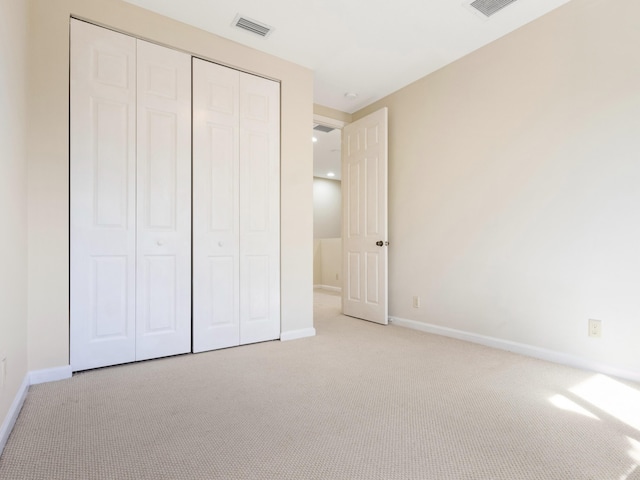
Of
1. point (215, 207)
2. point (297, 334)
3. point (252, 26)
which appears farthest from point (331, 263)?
point (252, 26)

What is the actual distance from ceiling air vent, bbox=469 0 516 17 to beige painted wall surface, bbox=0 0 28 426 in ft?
9.41

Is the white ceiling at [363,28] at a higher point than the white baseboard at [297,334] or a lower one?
higher

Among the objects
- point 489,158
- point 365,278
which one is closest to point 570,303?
point 489,158

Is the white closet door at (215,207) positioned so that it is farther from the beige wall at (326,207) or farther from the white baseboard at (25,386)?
the beige wall at (326,207)

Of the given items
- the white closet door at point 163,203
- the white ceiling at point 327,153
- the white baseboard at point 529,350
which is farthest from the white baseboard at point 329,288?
the white closet door at point 163,203

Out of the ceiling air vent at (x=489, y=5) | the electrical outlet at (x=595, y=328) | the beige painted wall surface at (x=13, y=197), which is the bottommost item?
the electrical outlet at (x=595, y=328)

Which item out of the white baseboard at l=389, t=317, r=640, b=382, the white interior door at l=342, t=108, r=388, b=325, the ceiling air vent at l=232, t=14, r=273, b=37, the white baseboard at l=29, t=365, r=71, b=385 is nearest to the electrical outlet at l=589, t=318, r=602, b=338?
the white baseboard at l=389, t=317, r=640, b=382

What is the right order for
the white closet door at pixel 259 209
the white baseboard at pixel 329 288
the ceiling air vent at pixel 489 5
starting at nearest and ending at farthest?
the ceiling air vent at pixel 489 5
the white closet door at pixel 259 209
the white baseboard at pixel 329 288

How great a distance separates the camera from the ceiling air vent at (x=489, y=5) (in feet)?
8.40

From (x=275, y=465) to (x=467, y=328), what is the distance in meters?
2.47

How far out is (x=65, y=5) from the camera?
7.82 ft

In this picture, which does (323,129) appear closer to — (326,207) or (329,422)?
(326,207)

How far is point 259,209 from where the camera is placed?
3.22 metres

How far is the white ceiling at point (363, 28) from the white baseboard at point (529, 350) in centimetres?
261
